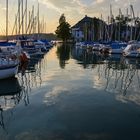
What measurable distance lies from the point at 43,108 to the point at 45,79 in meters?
11.4

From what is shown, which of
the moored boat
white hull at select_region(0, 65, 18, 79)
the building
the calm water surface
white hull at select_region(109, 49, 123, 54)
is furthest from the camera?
the building

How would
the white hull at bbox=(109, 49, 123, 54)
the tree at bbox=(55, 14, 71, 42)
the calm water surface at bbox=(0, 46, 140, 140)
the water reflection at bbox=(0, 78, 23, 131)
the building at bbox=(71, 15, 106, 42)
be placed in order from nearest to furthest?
the calm water surface at bbox=(0, 46, 140, 140) < the water reflection at bbox=(0, 78, 23, 131) < the white hull at bbox=(109, 49, 123, 54) < the building at bbox=(71, 15, 106, 42) < the tree at bbox=(55, 14, 71, 42)

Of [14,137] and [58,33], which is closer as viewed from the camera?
[14,137]

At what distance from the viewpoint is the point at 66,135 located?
12.8 m

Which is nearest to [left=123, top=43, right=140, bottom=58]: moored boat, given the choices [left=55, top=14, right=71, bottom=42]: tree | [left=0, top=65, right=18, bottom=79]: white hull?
[left=0, top=65, right=18, bottom=79]: white hull

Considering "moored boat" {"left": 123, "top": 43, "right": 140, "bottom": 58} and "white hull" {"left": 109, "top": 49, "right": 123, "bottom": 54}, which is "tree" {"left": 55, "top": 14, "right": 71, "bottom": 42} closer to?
"white hull" {"left": 109, "top": 49, "right": 123, "bottom": 54}

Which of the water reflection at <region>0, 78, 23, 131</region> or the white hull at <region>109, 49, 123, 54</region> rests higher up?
the white hull at <region>109, 49, 123, 54</region>

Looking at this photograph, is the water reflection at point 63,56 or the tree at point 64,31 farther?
the tree at point 64,31

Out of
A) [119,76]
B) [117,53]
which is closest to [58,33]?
[117,53]

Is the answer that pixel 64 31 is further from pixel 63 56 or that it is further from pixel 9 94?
pixel 9 94

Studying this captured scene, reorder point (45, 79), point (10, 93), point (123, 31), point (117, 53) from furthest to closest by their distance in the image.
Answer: point (123, 31) < point (117, 53) < point (45, 79) < point (10, 93)

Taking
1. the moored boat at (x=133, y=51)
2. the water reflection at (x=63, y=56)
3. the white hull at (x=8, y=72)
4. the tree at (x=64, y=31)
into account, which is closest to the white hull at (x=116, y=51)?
the moored boat at (x=133, y=51)

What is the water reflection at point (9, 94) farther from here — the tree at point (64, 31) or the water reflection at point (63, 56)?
the tree at point (64, 31)

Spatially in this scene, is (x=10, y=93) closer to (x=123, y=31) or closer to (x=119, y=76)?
(x=119, y=76)
